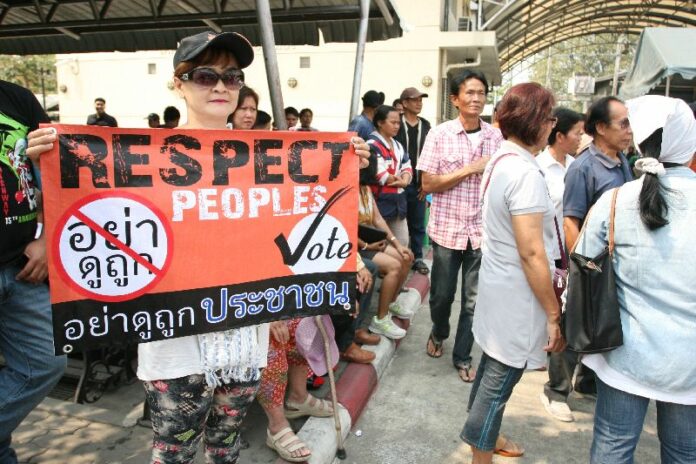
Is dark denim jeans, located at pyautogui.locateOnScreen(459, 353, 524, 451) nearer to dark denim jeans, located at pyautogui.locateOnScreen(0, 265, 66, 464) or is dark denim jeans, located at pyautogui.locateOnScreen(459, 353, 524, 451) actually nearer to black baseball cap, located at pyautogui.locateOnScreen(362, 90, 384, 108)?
dark denim jeans, located at pyautogui.locateOnScreen(0, 265, 66, 464)

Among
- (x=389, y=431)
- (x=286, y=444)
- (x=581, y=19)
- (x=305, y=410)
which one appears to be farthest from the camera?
(x=581, y=19)

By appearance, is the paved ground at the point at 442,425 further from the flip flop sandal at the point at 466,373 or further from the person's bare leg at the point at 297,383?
the person's bare leg at the point at 297,383

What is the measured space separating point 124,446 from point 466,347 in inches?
95.4

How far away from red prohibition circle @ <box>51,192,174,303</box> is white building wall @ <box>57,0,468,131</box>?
10.4m

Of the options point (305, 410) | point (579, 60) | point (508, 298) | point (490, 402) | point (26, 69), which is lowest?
point (305, 410)

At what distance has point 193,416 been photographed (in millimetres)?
1812

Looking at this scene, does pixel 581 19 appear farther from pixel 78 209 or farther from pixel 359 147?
pixel 78 209

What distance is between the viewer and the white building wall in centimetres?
1196

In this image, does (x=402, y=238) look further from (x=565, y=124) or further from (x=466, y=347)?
(x=565, y=124)

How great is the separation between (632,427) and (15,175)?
2.63m

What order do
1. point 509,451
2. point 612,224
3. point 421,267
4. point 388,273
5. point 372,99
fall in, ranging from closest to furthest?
point 612,224
point 509,451
point 388,273
point 372,99
point 421,267

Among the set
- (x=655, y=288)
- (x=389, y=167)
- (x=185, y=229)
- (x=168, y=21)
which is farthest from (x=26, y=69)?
(x=655, y=288)

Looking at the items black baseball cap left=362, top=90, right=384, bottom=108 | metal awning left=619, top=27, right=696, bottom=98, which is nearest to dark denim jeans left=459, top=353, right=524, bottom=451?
black baseball cap left=362, top=90, right=384, bottom=108

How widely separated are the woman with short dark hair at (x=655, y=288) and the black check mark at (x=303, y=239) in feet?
3.63
